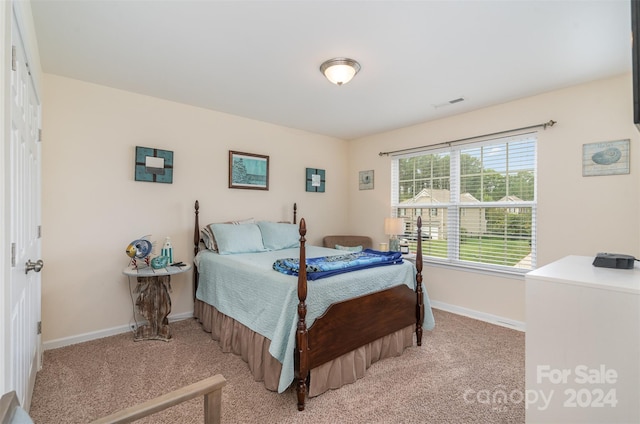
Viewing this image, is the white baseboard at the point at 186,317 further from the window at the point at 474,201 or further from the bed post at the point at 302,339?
the bed post at the point at 302,339

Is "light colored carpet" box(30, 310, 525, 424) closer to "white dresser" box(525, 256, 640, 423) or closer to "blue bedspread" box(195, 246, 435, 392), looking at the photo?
"blue bedspread" box(195, 246, 435, 392)

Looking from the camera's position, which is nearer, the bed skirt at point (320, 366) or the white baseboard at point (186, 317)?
the bed skirt at point (320, 366)

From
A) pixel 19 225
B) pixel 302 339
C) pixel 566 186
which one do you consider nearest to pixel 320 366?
pixel 302 339

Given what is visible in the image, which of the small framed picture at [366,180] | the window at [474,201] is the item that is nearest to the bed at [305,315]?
the window at [474,201]

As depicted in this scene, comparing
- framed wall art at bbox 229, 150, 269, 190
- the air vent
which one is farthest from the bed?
the air vent

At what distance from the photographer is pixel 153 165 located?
10.7 ft

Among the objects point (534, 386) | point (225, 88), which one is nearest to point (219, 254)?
point (225, 88)

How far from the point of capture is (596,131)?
9.23 ft

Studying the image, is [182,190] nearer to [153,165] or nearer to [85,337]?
[153,165]

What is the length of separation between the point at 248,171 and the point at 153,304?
1.87 meters

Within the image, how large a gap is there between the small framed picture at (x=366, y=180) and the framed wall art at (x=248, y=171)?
5.21 ft

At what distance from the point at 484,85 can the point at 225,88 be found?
8.14 feet

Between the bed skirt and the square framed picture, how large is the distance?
7.52 feet

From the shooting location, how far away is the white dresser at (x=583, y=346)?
0.99 m
